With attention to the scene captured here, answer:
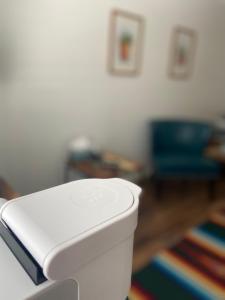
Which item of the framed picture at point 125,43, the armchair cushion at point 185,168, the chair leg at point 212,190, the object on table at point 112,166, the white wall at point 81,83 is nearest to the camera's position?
the white wall at point 81,83

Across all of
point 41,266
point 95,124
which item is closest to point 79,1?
point 95,124

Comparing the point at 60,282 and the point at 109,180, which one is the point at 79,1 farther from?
the point at 60,282

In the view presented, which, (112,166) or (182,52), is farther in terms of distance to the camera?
(182,52)

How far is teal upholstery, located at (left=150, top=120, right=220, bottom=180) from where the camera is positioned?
2.17 m

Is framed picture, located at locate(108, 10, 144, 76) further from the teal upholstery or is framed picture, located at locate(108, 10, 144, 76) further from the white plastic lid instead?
the white plastic lid

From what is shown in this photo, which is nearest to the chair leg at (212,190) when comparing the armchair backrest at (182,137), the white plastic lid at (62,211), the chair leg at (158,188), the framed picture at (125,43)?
the armchair backrest at (182,137)

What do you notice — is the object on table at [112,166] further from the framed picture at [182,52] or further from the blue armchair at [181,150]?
the framed picture at [182,52]

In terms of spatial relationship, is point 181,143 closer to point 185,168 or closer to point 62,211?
point 185,168

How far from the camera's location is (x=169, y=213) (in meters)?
1.98

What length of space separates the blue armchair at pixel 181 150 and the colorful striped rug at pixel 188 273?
531 mm

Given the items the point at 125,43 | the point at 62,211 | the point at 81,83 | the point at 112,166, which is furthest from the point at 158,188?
the point at 62,211

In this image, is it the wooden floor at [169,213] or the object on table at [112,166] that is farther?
the wooden floor at [169,213]

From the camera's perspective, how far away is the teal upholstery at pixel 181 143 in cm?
217

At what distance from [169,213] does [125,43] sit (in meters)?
1.34
